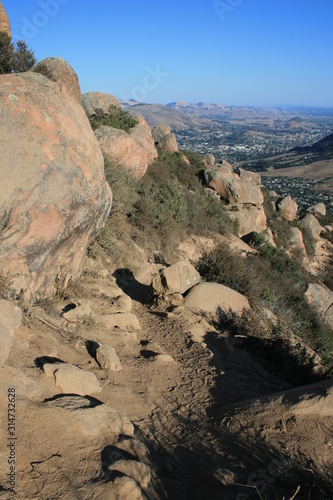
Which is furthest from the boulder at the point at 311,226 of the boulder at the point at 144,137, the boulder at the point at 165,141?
the boulder at the point at 144,137

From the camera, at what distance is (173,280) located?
23.0 feet

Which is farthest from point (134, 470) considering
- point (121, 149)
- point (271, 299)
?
point (121, 149)

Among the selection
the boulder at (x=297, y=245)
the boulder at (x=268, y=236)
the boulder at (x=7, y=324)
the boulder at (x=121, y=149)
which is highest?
the boulder at (x=121, y=149)

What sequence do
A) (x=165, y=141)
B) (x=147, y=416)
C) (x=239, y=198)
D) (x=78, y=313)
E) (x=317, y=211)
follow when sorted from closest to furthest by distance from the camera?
(x=147, y=416) → (x=78, y=313) → (x=239, y=198) → (x=165, y=141) → (x=317, y=211)

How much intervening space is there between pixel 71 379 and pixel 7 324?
3.04 feet

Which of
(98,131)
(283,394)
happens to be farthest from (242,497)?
(98,131)

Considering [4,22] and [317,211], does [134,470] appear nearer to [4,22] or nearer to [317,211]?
[4,22]

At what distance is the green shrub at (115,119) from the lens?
12984mm

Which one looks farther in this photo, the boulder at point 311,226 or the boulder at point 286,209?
the boulder at point 286,209

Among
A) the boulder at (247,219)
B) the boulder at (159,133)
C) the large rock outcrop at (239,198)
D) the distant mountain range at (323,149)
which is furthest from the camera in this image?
the distant mountain range at (323,149)

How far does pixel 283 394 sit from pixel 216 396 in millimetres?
933

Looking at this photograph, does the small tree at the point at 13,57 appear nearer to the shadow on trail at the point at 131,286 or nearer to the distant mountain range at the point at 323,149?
the shadow on trail at the point at 131,286

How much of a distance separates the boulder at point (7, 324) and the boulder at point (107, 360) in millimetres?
1127

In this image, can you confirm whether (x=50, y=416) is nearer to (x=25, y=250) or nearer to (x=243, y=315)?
(x=25, y=250)
